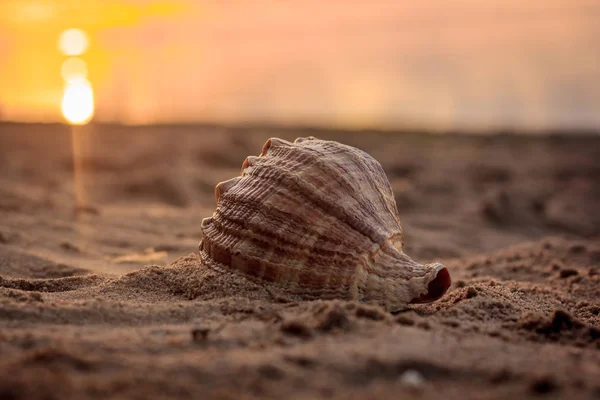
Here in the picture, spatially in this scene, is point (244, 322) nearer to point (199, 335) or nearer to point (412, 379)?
point (199, 335)

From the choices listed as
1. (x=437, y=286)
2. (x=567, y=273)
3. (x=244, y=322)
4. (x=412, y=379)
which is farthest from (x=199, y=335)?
(x=567, y=273)

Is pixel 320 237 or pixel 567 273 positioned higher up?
pixel 320 237

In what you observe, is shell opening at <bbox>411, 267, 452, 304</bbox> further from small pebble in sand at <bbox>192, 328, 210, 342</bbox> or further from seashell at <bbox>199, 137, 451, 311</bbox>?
small pebble in sand at <bbox>192, 328, 210, 342</bbox>

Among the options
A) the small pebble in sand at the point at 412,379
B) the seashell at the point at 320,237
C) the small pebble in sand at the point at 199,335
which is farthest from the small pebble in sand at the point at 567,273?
the small pebble in sand at the point at 199,335

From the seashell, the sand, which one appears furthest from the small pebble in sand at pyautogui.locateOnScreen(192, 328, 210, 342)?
the seashell

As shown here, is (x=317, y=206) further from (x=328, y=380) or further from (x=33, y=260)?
(x=33, y=260)

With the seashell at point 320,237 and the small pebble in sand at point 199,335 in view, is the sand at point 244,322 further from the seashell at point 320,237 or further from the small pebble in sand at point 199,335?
the seashell at point 320,237
